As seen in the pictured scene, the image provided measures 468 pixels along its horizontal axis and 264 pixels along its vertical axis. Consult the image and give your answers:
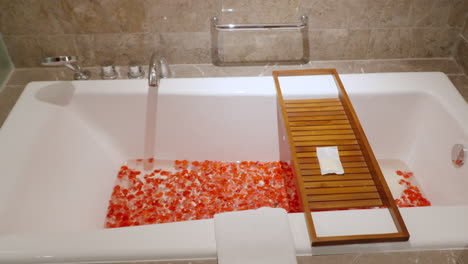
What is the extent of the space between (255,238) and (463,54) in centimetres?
148

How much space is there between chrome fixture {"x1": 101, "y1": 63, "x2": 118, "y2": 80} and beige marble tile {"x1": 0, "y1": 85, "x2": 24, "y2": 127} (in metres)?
0.38

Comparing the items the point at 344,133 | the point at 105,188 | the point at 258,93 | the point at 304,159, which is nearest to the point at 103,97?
the point at 105,188

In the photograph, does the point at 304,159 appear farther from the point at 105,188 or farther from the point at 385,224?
the point at 105,188

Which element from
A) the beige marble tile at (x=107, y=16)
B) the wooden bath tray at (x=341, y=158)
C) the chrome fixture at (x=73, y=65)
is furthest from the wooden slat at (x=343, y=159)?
the chrome fixture at (x=73, y=65)

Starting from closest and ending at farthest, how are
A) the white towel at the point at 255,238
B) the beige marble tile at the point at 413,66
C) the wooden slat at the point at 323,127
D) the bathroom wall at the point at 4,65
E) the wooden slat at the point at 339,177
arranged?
the white towel at the point at 255,238 < the wooden slat at the point at 339,177 < the wooden slat at the point at 323,127 < the bathroom wall at the point at 4,65 < the beige marble tile at the point at 413,66

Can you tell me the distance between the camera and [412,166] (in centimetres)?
193

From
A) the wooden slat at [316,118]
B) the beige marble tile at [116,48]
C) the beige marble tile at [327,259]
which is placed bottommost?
the beige marble tile at [327,259]

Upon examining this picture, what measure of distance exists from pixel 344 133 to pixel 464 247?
2.12ft

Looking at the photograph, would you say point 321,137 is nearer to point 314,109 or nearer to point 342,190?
point 314,109

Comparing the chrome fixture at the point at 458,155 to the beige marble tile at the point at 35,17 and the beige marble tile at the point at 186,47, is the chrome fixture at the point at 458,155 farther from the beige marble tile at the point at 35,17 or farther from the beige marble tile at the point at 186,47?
the beige marble tile at the point at 35,17

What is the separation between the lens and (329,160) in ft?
5.16

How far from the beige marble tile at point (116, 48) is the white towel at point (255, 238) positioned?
101cm

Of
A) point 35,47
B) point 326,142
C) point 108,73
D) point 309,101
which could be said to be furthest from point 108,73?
point 326,142

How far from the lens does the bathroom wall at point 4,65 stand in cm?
181
